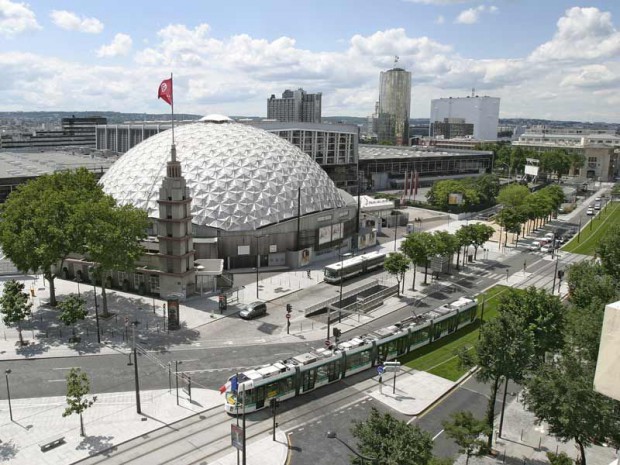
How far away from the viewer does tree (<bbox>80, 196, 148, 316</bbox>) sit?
58.0m

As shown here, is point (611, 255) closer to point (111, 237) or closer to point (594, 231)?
point (594, 231)

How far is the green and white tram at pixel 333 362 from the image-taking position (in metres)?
41.0

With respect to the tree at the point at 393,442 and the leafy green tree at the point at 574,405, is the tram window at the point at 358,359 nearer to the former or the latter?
the leafy green tree at the point at 574,405

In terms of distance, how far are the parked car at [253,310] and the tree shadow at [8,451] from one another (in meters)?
28.8

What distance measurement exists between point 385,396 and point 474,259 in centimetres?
5388

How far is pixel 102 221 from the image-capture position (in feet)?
195

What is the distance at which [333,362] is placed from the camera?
152ft

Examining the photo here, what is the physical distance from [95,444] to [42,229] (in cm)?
3017

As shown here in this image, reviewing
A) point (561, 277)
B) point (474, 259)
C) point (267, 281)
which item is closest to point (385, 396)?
point (267, 281)

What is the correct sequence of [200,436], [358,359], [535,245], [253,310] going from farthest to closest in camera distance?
[535,245] → [253,310] → [358,359] → [200,436]

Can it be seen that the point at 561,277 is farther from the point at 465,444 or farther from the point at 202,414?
the point at 202,414

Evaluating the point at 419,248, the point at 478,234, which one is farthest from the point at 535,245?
the point at 419,248

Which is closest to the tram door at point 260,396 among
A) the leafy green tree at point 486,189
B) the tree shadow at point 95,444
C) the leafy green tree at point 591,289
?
the tree shadow at point 95,444

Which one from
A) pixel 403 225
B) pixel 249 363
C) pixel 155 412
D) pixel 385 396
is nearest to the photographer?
pixel 155 412
